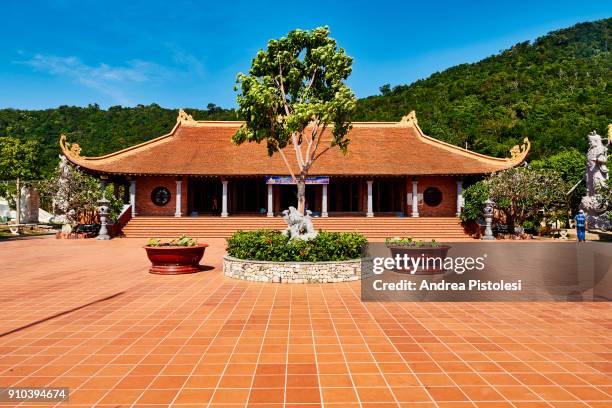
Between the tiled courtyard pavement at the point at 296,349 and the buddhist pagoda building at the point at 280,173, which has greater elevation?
the buddhist pagoda building at the point at 280,173

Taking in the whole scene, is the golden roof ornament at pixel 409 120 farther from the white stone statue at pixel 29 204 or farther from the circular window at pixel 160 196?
→ the white stone statue at pixel 29 204

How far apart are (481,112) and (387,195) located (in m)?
30.2

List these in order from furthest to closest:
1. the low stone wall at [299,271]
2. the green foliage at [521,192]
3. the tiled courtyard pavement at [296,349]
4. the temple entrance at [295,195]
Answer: the temple entrance at [295,195] → the green foliage at [521,192] → the low stone wall at [299,271] → the tiled courtyard pavement at [296,349]

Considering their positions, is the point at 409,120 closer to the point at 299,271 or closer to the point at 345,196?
the point at 345,196

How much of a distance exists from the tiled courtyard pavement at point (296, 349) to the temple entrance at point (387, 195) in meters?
18.5

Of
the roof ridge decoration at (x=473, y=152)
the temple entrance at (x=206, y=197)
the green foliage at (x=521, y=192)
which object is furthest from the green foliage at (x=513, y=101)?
the green foliage at (x=521, y=192)

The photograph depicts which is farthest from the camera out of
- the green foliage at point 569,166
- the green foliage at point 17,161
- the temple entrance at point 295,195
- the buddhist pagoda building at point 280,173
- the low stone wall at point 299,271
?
the green foliage at point 17,161

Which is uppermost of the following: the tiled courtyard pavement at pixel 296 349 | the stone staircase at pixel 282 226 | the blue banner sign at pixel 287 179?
the blue banner sign at pixel 287 179

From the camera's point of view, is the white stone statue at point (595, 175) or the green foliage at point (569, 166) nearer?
the white stone statue at point (595, 175)

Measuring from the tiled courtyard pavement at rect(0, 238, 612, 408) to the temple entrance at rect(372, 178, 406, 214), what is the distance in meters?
18.5

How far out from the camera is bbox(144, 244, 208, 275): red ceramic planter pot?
31.2 feet

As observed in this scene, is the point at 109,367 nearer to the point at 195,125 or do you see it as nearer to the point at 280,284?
the point at 280,284

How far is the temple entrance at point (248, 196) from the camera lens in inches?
1014

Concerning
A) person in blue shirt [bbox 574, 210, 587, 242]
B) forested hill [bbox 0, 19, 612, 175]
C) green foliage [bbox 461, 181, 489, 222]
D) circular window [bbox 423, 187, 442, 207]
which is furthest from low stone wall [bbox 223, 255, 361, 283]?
forested hill [bbox 0, 19, 612, 175]
